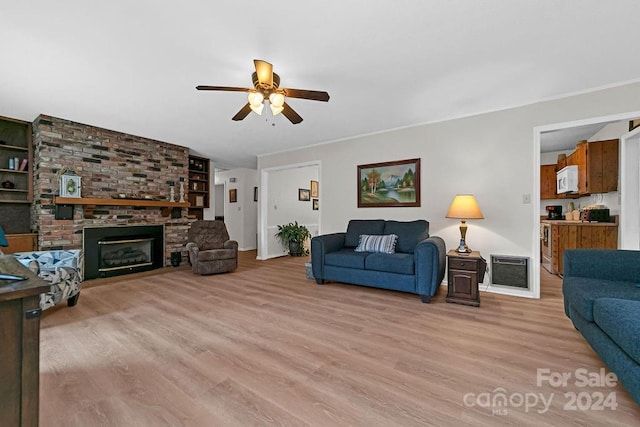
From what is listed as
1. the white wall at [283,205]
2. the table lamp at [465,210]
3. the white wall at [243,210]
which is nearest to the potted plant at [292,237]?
the white wall at [283,205]

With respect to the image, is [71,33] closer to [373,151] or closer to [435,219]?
[373,151]

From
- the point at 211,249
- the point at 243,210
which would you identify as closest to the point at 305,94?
the point at 211,249

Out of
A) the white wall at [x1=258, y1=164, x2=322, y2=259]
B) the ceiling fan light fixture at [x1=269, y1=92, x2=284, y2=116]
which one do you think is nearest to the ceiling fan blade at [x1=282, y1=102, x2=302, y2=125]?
the ceiling fan light fixture at [x1=269, y1=92, x2=284, y2=116]

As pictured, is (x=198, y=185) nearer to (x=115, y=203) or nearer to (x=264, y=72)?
(x=115, y=203)

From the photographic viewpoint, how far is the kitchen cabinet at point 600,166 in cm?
379

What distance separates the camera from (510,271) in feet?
11.0

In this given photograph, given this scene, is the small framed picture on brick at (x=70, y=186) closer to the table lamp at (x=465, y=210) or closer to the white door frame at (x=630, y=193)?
the table lamp at (x=465, y=210)

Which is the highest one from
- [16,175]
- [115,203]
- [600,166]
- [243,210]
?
[600,166]

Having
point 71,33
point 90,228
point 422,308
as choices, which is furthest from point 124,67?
point 422,308

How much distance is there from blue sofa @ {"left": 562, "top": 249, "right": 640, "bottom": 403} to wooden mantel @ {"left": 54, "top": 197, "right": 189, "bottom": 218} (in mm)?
5573

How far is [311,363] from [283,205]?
202 inches

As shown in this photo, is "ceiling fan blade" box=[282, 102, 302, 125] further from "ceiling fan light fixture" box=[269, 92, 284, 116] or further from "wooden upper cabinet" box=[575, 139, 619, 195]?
"wooden upper cabinet" box=[575, 139, 619, 195]

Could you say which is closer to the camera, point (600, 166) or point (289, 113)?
point (289, 113)

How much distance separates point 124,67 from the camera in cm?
247
